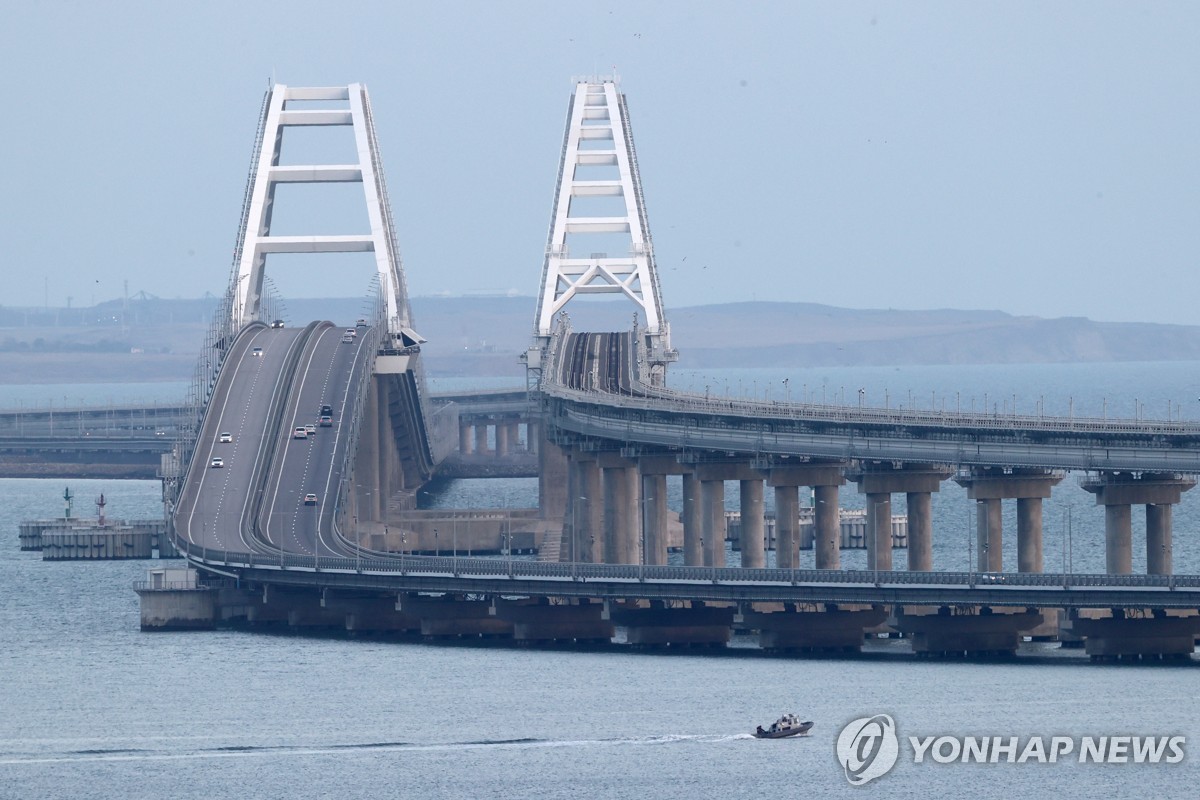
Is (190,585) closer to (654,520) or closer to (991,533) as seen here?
(654,520)

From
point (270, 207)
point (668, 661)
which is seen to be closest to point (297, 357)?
point (270, 207)

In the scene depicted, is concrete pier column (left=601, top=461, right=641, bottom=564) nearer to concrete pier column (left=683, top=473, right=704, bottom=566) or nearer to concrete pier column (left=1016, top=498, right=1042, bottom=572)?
concrete pier column (left=683, top=473, right=704, bottom=566)

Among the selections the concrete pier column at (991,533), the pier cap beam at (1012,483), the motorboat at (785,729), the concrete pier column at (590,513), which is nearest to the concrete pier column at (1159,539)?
the pier cap beam at (1012,483)

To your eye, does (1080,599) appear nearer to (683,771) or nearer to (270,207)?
(683,771)

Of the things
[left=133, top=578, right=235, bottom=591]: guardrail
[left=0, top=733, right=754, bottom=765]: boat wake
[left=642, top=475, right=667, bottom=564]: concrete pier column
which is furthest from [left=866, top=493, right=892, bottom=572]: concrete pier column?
[left=0, top=733, right=754, bottom=765]: boat wake

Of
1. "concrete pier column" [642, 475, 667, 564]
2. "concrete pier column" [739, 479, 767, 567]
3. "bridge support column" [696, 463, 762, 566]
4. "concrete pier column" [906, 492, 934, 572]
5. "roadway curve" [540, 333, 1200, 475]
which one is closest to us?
"roadway curve" [540, 333, 1200, 475]

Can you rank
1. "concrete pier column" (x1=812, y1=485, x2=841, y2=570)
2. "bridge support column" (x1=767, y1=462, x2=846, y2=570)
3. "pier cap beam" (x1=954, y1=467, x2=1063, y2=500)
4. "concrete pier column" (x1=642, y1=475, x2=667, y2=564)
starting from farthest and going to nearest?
"concrete pier column" (x1=642, y1=475, x2=667, y2=564), "bridge support column" (x1=767, y1=462, x2=846, y2=570), "concrete pier column" (x1=812, y1=485, x2=841, y2=570), "pier cap beam" (x1=954, y1=467, x2=1063, y2=500)

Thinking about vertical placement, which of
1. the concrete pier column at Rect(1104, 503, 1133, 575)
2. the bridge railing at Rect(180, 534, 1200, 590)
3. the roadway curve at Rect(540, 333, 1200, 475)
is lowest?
the bridge railing at Rect(180, 534, 1200, 590)
